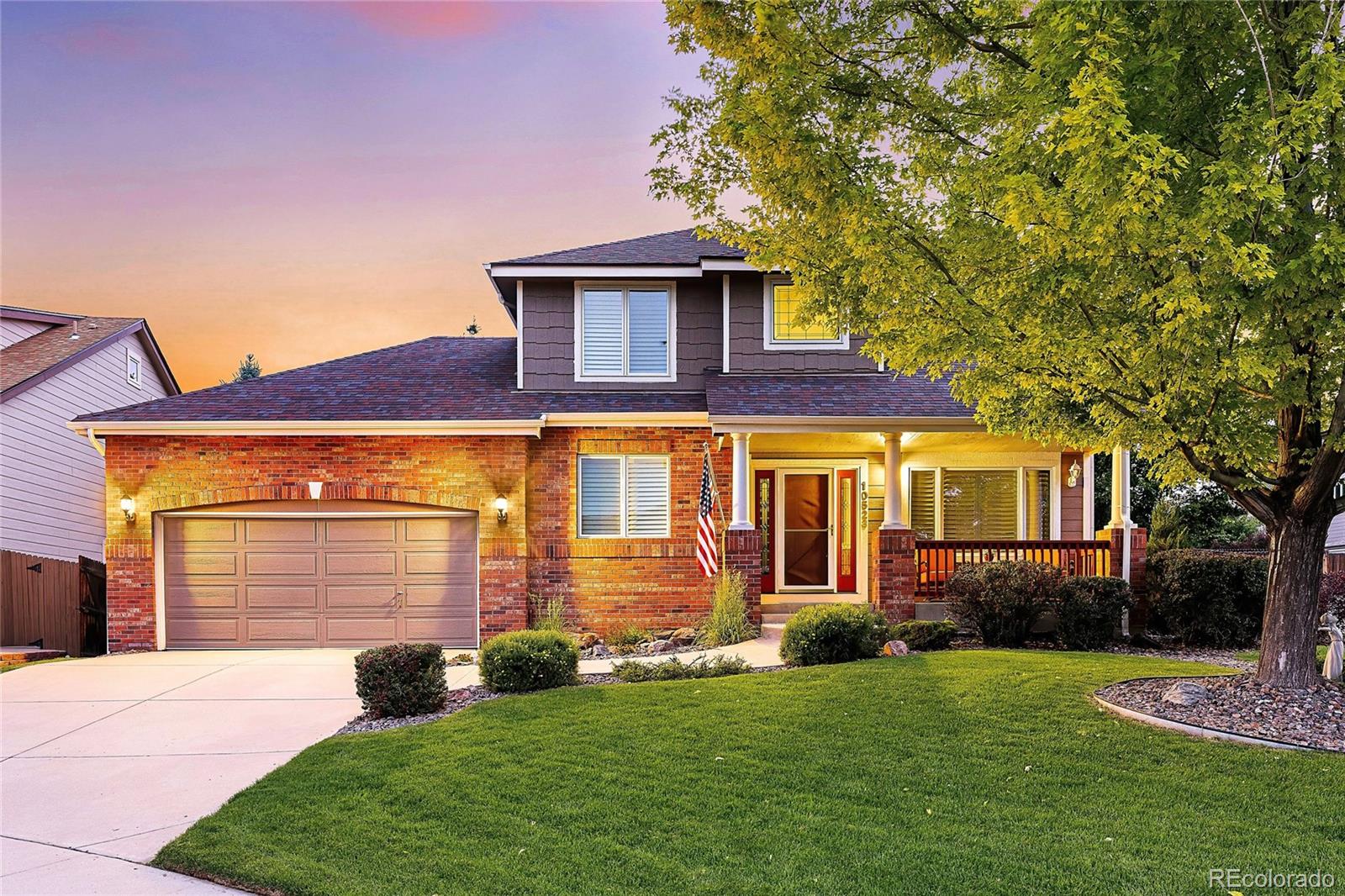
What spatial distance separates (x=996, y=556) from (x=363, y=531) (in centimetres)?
969

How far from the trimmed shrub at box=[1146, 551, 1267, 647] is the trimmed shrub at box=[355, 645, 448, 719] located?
31.9 feet

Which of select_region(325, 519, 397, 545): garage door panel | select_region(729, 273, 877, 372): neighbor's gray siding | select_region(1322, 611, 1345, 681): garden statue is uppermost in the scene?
select_region(729, 273, 877, 372): neighbor's gray siding

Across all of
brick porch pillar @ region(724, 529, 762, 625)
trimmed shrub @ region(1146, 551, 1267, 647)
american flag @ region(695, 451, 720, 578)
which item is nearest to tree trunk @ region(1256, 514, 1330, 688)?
trimmed shrub @ region(1146, 551, 1267, 647)

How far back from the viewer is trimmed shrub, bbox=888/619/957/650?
10617 millimetres

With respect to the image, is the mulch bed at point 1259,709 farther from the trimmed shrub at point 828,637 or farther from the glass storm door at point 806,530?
the glass storm door at point 806,530

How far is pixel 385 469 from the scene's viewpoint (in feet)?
41.3

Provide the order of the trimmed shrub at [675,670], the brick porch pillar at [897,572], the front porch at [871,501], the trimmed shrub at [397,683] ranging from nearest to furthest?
the trimmed shrub at [397,683] → the trimmed shrub at [675,670] → the brick porch pillar at [897,572] → the front porch at [871,501]

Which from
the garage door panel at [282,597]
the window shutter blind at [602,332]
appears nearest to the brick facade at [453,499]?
the garage door panel at [282,597]

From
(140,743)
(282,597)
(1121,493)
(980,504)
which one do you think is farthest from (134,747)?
(980,504)

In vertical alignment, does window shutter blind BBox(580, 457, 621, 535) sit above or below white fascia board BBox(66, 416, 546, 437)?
below

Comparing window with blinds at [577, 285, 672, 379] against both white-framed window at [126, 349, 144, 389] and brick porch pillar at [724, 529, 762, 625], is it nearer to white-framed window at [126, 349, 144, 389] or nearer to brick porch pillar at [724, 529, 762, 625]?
brick porch pillar at [724, 529, 762, 625]

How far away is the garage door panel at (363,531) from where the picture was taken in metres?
12.7

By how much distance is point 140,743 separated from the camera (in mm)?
7078

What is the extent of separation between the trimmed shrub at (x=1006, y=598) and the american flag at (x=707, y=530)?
3392 mm
